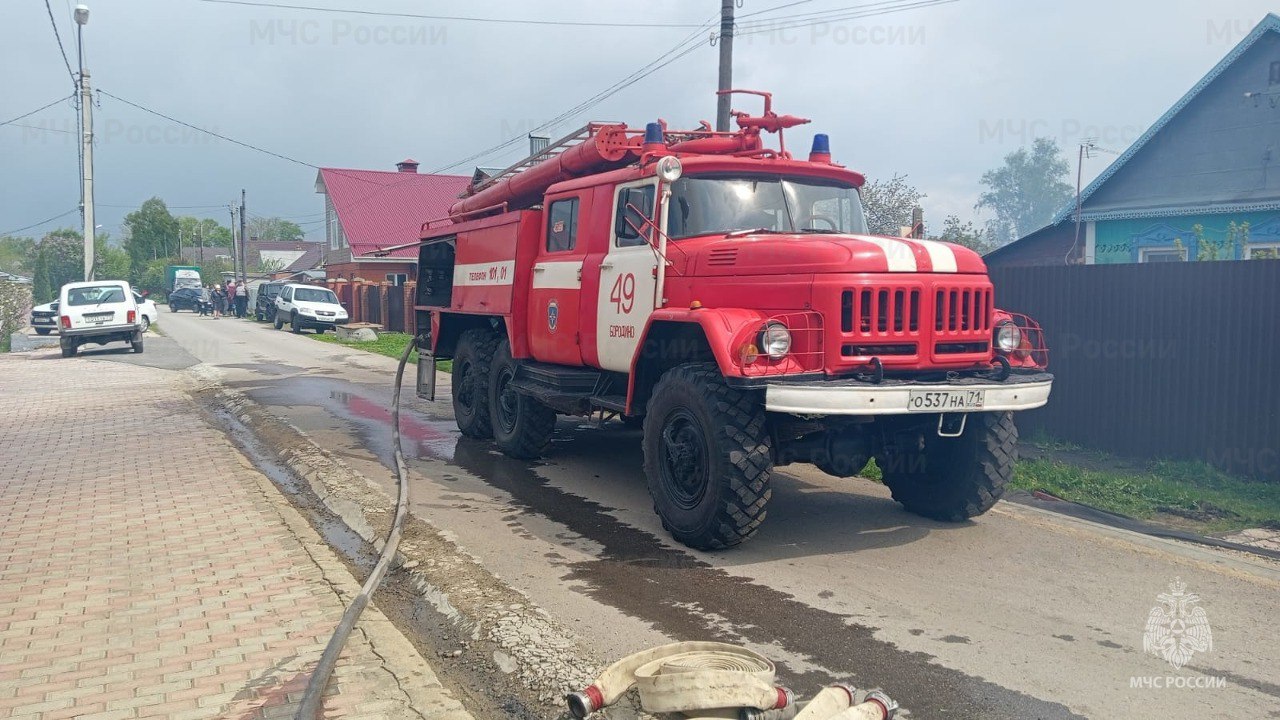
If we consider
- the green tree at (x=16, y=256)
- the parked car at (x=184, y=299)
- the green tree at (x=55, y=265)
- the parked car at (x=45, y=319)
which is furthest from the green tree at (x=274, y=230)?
the parked car at (x=45, y=319)

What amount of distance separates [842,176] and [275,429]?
7.34m

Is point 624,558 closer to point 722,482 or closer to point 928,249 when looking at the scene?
point 722,482

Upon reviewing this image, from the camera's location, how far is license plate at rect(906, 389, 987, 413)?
5.78 meters

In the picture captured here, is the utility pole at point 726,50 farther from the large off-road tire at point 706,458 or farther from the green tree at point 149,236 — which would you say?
the green tree at point 149,236

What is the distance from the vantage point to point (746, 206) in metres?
7.18

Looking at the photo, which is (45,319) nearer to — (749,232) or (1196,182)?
(749,232)

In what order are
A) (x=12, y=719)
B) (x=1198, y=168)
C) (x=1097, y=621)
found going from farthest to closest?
(x=1198, y=168) < (x=1097, y=621) < (x=12, y=719)

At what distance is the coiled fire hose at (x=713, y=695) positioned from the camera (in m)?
3.62

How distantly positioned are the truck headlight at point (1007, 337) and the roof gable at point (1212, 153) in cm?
1396

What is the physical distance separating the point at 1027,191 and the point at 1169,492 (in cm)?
9096

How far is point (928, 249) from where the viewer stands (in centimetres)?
635

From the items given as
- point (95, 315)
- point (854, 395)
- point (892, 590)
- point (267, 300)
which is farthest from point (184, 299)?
point (892, 590)

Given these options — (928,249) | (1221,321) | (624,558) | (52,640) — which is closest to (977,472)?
(928,249)

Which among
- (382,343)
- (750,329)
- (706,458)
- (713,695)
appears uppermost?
(750,329)
